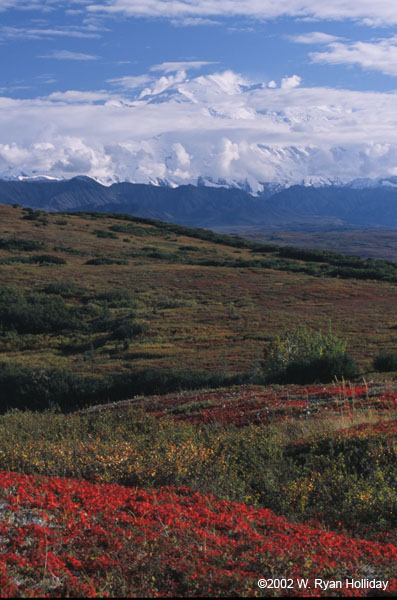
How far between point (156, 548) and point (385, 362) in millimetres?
13584

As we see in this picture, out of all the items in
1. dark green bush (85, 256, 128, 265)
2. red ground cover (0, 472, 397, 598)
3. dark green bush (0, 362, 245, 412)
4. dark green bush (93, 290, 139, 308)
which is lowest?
dark green bush (0, 362, 245, 412)

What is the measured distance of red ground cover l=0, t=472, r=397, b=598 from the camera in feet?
13.3

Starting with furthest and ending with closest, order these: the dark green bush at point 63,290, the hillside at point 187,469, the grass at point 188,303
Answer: the dark green bush at point 63,290 → the grass at point 188,303 → the hillside at point 187,469

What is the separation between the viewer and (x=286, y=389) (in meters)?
13.2

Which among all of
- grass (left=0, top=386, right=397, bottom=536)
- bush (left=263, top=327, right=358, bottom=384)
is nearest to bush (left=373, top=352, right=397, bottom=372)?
bush (left=263, top=327, right=358, bottom=384)

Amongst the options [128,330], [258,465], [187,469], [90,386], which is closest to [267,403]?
[258,465]

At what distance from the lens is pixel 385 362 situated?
1658cm

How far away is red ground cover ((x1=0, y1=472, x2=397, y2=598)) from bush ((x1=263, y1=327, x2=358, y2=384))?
33.2ft

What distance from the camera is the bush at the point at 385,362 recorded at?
1636cm

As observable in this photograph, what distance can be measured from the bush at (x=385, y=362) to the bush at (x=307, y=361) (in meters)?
1.43

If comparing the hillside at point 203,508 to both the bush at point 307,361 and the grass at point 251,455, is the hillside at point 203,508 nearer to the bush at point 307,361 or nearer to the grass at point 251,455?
the grass at point 251,455

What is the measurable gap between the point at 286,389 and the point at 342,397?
2131mm

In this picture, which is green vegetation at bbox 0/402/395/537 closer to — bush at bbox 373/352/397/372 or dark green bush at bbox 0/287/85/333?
bush at bbox 373/352/397/372

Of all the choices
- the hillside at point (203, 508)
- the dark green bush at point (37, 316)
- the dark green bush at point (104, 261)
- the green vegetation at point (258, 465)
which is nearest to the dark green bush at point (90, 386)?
the hillside at point (203, 508)
